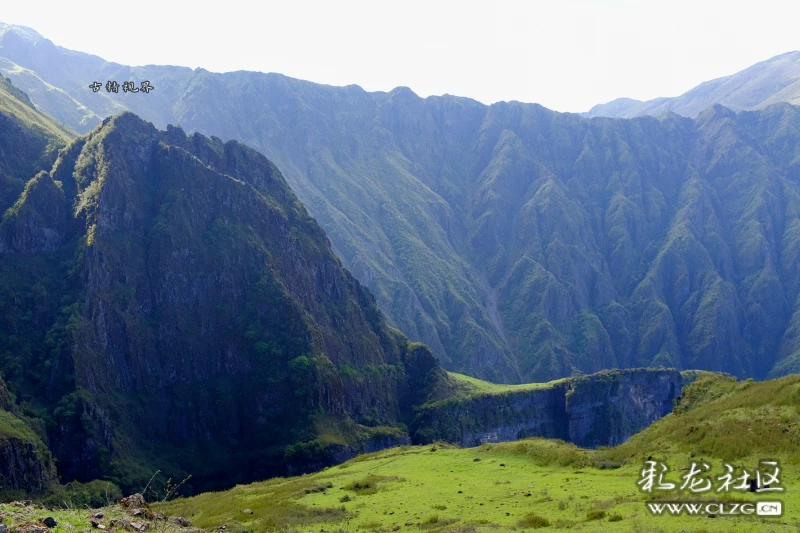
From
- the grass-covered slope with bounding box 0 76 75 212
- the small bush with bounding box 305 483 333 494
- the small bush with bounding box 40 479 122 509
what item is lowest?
the small bush with bounding box 40 479 122 509

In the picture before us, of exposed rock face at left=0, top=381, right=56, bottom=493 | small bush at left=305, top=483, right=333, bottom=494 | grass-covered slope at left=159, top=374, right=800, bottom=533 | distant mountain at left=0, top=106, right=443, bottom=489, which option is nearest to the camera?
grass-covered slope at left=159, top=374, right=800, bottom=533

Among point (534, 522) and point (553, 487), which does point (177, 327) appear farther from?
point (534, 522)

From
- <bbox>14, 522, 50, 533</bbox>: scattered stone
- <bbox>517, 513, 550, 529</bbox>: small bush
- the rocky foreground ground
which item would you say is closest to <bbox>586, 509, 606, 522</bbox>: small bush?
<bbox>517, 513, 550, 529</bbox>: small bush

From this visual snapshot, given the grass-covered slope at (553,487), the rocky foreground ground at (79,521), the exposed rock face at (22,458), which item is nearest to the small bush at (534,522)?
the grass-covered slope at (553,487)

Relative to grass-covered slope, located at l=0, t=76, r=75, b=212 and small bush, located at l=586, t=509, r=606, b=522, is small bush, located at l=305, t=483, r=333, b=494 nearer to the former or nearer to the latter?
small bush, located at l=586, t=509, r=606, b=522

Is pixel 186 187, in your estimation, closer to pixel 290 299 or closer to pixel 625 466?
pixel 290 299

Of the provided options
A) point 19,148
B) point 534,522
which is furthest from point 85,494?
point 19,148
